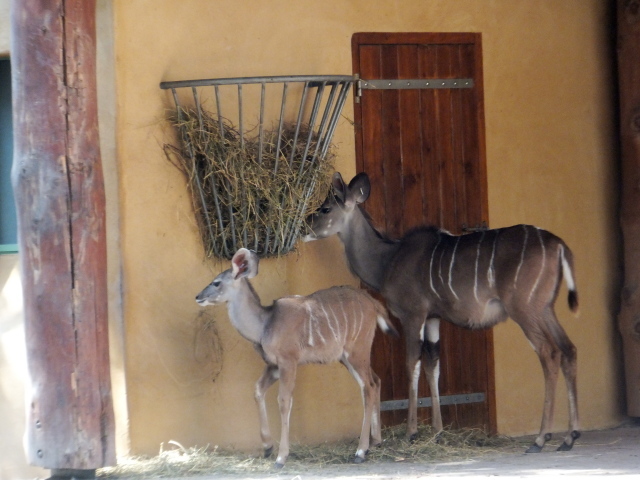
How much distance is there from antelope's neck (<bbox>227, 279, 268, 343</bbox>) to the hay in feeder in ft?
1.29

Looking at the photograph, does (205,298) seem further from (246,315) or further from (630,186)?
(630,186)

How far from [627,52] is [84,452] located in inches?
178

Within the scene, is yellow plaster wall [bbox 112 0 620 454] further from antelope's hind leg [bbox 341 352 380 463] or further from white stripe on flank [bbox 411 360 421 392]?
antelope's hind leg [bbox 341 352 380 463]

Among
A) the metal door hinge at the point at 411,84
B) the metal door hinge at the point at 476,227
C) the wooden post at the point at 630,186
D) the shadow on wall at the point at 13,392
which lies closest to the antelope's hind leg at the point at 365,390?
the metal door hinge at the point at 476,227

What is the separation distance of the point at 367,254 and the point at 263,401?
1300mm

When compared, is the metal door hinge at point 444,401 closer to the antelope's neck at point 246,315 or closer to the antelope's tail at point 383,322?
the antelope's tail at point 383,322

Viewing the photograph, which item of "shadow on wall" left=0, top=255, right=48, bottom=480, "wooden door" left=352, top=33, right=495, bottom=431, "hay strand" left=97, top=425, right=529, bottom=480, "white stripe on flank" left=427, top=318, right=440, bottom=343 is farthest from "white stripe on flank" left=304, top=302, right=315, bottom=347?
"shadow on wall" left=0, top=255, right=48, bottom=480

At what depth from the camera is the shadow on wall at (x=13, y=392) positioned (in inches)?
237

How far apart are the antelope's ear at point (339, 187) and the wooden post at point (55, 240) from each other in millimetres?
1795

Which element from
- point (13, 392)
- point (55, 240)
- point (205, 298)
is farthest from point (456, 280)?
point (13, 392)

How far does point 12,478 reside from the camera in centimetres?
602

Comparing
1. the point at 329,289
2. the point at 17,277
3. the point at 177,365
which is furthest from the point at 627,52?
the point at 17,277

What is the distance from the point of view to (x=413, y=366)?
6.18m

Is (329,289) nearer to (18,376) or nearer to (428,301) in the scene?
(428,301)
